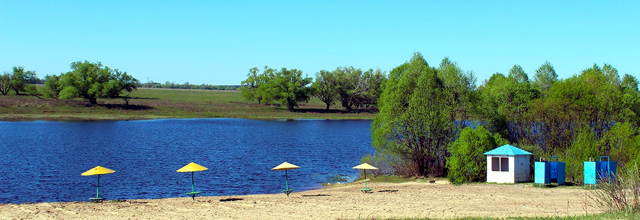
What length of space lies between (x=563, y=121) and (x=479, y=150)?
31.1ft

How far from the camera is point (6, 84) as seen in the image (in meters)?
147

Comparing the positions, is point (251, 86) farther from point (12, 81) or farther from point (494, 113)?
point (494, 113)

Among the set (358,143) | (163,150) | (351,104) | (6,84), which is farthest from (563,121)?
(6,84)

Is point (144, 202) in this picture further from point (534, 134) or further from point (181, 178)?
point (534, 134)

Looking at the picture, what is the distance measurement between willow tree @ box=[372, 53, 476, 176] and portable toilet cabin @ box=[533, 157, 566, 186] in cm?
859

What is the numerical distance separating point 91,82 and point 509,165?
116 metres

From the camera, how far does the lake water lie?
41.2m

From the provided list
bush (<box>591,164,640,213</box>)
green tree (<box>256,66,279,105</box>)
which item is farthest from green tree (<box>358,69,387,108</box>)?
bush (<box>591,164,640,213</box>)

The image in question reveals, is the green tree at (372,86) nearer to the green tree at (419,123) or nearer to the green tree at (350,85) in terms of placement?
the green tree at (350,85)

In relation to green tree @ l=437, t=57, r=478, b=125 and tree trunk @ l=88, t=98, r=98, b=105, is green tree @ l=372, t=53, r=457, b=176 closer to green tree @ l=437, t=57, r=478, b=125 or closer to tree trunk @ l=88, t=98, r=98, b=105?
green tree @ l=437, t=57, r=478, b=125

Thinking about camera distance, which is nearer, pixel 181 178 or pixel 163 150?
pixel 181 178

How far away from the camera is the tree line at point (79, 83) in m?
132

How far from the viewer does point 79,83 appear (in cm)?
13238

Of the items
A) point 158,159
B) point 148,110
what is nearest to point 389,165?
point 158,159
